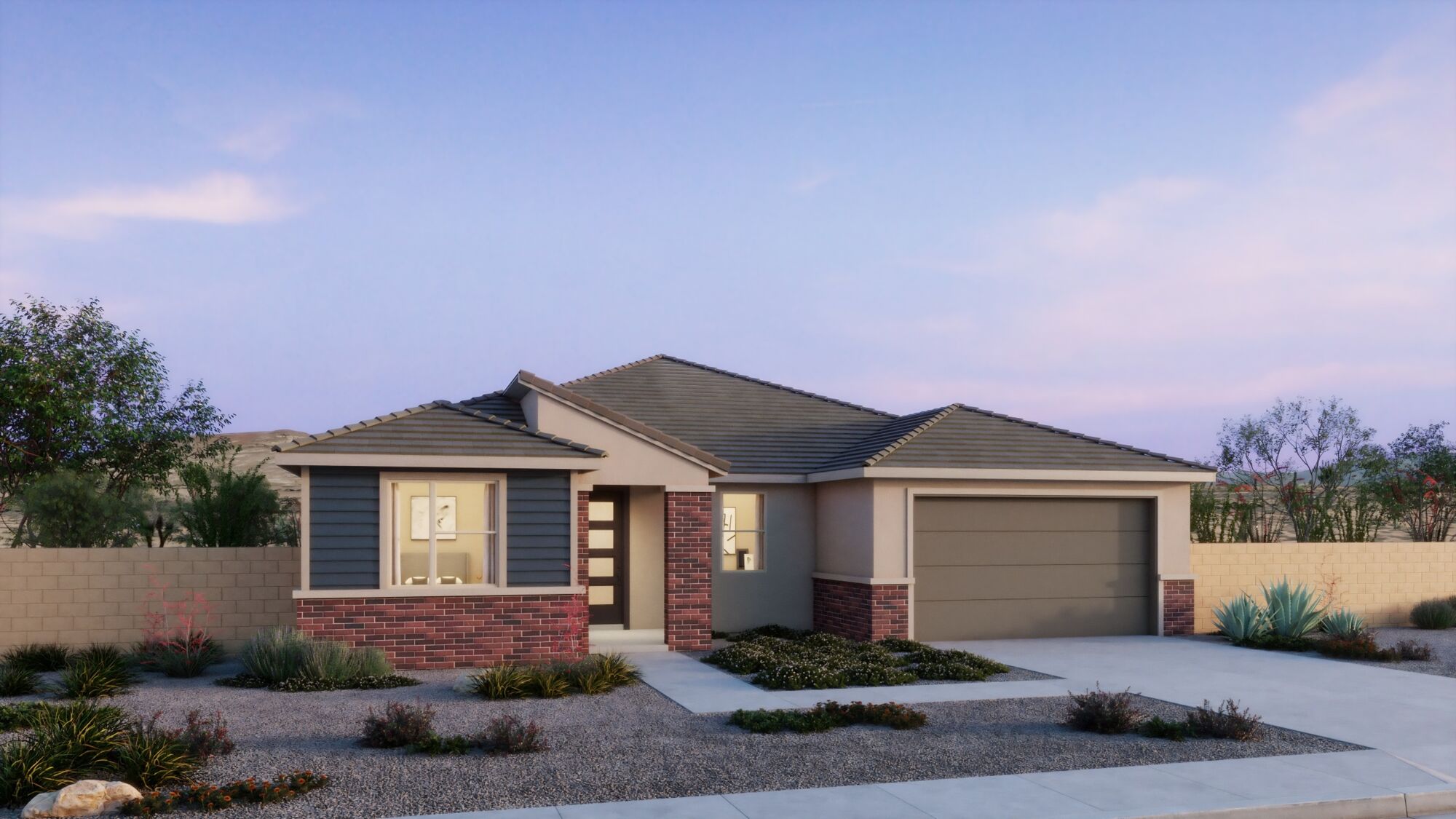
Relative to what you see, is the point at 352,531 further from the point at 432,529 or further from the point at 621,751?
the point at 621,751

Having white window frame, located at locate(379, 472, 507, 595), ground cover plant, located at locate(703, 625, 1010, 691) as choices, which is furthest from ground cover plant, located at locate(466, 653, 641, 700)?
white window frame, located at locate(379, 472, 507, 595)

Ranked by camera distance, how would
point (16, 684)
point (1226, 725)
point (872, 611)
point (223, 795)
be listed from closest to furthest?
point (223, 795), point (1226, 725), point (16, 684), point (872, 611)

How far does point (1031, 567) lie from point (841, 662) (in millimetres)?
5142

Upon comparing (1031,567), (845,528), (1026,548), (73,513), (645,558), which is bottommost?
(1031,567)

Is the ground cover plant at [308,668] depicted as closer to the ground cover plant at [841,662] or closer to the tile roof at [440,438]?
the tile roof at [440,438]

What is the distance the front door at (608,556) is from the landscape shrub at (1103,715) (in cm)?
829

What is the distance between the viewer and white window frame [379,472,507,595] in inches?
532

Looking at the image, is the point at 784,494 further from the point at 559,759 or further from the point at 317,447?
the point at 559,759

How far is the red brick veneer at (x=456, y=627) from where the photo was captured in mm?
13367

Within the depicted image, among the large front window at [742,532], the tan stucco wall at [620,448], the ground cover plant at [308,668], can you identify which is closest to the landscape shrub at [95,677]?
the ground cover plant at [308,668]

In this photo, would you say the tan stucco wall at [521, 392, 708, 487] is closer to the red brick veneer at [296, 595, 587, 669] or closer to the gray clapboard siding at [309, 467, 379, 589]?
the red brick veneer at [296, 595, 587, 669]

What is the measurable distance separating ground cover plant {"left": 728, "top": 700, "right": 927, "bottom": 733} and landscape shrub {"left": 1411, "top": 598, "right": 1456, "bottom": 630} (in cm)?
1320

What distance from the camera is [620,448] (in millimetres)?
15359

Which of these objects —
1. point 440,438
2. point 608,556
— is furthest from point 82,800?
point 608,556
